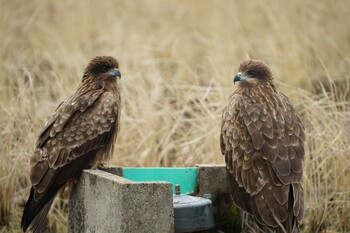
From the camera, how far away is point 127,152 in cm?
815

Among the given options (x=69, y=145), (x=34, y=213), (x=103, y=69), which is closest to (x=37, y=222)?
(x=34, y=213)

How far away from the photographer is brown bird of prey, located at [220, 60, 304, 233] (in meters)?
5.44

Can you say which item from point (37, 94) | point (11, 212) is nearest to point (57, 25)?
point (37, 94)

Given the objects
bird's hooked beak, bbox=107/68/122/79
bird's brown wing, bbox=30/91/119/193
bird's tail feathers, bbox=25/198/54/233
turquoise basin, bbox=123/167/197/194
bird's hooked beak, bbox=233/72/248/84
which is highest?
bird's hooked beak, bbox=107/68/122/79

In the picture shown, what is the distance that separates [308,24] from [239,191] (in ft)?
20.1

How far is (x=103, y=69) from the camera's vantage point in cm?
682

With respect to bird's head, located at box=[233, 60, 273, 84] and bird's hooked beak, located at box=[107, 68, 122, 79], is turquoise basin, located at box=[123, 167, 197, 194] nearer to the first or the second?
bird's head, located at box=[233, 60, 273, 84]

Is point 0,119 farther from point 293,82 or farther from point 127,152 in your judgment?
point 293,82

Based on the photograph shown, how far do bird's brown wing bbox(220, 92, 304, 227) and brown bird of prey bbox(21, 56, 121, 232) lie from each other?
104cm

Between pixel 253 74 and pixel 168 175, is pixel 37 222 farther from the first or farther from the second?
pixel 253 74

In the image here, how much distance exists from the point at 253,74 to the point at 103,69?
1.45 meters

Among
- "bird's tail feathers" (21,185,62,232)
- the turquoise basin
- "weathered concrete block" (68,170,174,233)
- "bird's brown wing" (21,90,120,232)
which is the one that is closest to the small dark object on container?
"weathered concrete block" (68,170,174,233)

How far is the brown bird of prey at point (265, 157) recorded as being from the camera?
5438mm

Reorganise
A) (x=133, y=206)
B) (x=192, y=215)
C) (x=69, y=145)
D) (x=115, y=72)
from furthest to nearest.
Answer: (x=115, y=72)
(x=69, y=145)
(x=192, y=215)
(x=133, y=206)
